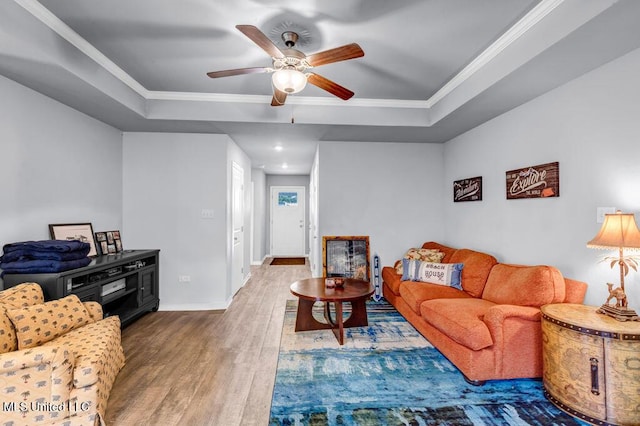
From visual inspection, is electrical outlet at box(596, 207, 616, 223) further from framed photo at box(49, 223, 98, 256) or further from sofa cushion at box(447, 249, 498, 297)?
framed photo at box(49, 223, 98, 256)

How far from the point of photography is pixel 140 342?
296 cm

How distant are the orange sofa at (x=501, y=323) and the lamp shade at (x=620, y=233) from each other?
535 mm

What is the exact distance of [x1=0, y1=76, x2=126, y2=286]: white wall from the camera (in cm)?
246

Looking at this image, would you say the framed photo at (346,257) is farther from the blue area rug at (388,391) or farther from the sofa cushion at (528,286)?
the sofa cushion at (528,286)

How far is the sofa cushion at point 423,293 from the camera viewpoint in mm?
3035

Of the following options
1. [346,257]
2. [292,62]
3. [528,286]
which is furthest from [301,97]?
[528,286]

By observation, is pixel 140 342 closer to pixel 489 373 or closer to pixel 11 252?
pixel 11 252

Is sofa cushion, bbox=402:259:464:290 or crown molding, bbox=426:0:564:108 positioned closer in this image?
crown molding, bbox=426:0:564:108

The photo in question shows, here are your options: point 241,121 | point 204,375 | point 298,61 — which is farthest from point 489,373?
point 241,121

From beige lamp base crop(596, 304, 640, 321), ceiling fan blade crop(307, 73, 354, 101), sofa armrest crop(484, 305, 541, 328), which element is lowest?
sofa armrest crop(484, 305, 541, 328)

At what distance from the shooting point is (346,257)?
14.5 feet

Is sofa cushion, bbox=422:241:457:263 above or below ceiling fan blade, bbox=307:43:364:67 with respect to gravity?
below

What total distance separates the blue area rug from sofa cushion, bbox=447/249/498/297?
792mm

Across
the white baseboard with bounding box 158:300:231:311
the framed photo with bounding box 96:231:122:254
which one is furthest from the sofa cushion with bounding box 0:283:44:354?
the white baseboard with bounding box 158:300:231:311
